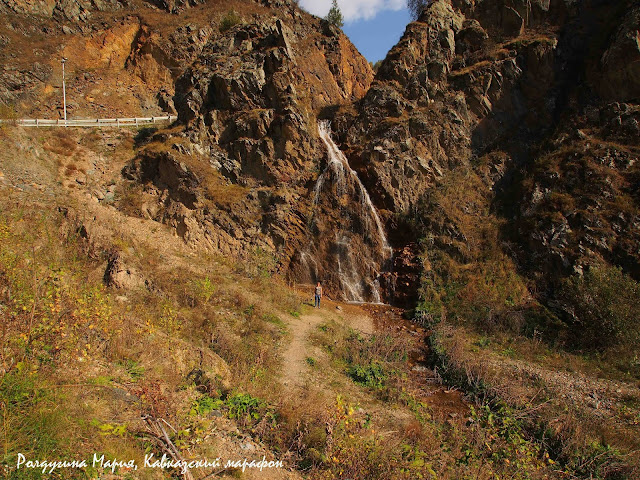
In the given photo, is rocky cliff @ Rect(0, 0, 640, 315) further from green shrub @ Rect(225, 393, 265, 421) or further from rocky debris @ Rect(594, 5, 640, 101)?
green shrub @ Rect(225, 393, 265, 421)

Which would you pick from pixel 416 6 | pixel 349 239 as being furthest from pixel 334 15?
pixel 349 239

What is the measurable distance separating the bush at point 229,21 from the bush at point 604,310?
3462 centimetres

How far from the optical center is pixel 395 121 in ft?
70.6

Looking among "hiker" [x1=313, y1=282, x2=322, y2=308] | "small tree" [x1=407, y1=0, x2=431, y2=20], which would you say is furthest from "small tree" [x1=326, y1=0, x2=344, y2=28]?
"hiker" [x1=313, y1=282, x2=322, y2=308]

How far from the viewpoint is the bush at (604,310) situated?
1158 centimetres

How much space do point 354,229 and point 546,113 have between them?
1516cm

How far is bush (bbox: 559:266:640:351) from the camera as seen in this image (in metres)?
11.6

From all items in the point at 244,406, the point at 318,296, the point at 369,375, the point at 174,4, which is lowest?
the point at 369,375

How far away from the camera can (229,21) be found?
31953mm

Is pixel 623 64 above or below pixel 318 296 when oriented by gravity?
above

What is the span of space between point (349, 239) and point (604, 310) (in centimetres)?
1129

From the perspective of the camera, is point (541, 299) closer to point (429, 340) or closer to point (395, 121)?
point (429, 340)

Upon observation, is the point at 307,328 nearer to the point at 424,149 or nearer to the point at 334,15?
the point at 424,149

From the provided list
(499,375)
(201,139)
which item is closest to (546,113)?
(499,375)
